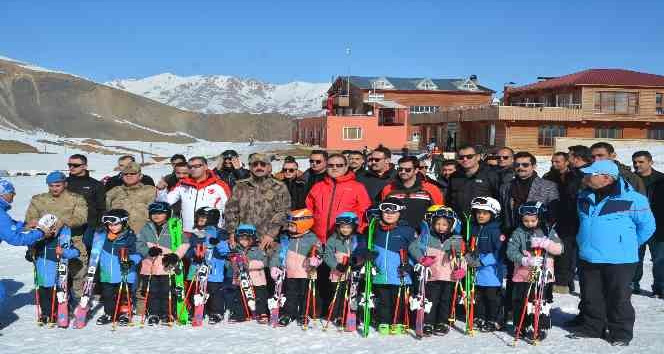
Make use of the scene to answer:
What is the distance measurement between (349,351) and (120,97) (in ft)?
428

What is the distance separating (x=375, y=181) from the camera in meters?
7.38

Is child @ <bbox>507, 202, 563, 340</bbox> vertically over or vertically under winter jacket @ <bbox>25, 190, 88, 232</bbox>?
under

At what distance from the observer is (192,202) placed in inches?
271

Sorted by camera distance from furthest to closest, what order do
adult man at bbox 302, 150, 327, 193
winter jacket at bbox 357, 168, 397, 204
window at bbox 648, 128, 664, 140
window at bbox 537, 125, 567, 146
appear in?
window at bbox 648, 128, 664, 140
window at bbox 537, 125, 567, 146
adult man at bbox 302, 150, 327, 193
winter jacket at bbox 357, 168, 397, 204

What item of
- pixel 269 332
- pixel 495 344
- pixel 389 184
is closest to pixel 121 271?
pixel 269 332

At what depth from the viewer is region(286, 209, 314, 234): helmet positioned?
6434 millimetres

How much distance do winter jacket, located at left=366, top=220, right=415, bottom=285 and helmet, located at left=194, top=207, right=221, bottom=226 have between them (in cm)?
179

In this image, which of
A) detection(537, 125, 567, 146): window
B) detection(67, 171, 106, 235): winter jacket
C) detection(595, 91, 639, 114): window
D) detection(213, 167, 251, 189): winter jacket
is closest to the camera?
detection(67, 171, 106, 235): winter jacket

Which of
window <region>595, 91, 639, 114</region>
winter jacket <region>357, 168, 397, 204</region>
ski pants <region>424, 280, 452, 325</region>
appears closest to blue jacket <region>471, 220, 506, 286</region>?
ski pants <region>424, 280, 452, 325</region>

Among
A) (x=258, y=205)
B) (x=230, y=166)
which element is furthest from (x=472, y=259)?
(x=230, y=166)

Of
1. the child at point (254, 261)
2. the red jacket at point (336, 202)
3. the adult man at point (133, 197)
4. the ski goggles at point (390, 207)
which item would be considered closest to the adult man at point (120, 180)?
the adult man at point (133, 197)

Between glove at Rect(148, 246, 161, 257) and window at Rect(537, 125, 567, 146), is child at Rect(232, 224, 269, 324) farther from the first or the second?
window at Rect(537, 125, 567, 146)

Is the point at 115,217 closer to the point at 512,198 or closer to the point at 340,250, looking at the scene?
the point at 340,250

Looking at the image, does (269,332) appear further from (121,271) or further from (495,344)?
(495,344)
